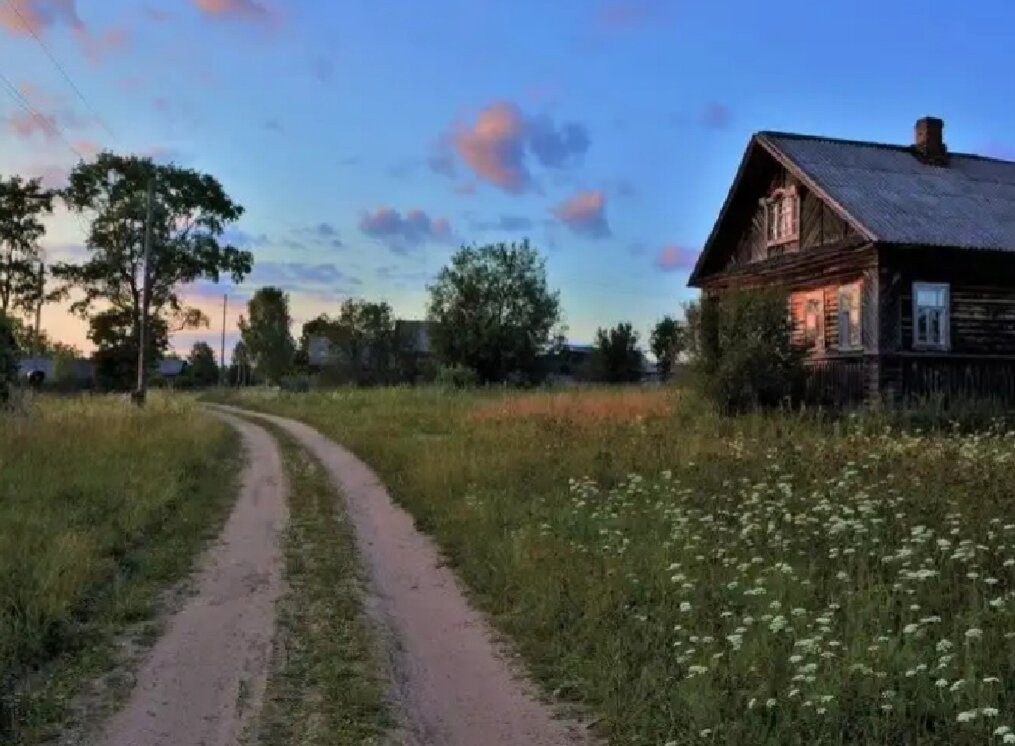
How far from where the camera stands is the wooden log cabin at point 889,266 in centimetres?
2217

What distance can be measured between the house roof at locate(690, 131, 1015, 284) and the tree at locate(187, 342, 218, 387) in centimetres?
7279

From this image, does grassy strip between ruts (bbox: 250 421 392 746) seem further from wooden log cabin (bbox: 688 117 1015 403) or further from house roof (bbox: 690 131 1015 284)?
house roof (bbox: 690 131 1015 284)

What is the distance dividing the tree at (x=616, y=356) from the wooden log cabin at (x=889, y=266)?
1759 inches

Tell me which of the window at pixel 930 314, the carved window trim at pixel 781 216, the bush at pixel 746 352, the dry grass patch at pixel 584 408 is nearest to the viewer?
the bush at pixel 746 352

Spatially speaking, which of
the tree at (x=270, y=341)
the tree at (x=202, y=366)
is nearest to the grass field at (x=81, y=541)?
the tree at (x=270, y=341)

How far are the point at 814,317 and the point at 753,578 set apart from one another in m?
19.4

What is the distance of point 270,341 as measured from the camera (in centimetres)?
7969

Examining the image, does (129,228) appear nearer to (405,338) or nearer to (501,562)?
(405,338)

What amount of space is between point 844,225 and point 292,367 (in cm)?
6438

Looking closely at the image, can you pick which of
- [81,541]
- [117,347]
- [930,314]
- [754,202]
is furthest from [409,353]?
[81,541]

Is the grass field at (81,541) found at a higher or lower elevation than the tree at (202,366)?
lower

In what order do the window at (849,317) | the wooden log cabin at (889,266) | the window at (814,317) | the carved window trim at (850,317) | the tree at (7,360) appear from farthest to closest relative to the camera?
1. the window at (814,317)
2. the window at (849,317)
3. the carved window trim at (850,317)
4. the wooden log cabin at (889,266)
5. the tree at (7,360)

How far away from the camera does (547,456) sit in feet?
48.8

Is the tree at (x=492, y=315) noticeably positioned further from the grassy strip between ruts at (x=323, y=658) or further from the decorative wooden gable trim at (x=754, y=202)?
the grassy strip between ruts at (x=323, y=658)
